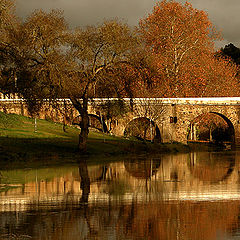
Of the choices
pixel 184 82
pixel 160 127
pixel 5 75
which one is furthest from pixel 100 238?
pixel 184 82

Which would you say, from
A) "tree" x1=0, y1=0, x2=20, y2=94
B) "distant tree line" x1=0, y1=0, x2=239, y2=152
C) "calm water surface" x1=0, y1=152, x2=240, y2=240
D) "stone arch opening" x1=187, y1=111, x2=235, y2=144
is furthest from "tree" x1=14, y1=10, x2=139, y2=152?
"stone arch opening" x1=187, y1=111, x2=235, y2=144

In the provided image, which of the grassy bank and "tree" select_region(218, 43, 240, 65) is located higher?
"tree" select_region(218, 43, 240, 65)

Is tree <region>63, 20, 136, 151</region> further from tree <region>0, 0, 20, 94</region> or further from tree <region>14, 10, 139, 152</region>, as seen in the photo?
tree <region>0, 0, 20, 94</region>

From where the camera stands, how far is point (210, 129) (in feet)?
193

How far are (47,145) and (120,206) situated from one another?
65.9 feet

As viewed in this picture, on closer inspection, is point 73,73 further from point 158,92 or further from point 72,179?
point 158,92

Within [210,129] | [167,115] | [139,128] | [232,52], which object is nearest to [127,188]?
[167,115]

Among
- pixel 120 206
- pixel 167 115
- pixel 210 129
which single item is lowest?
pixel 120 206

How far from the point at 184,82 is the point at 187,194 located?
37722 millimetres

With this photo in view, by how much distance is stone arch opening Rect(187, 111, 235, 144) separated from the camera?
2126 inches

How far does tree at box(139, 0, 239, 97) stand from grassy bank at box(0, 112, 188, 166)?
1090cm

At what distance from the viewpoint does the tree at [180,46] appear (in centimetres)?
4978

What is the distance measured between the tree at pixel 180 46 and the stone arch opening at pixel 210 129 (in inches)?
105

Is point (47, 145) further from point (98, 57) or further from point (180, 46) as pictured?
point (180, 46)
